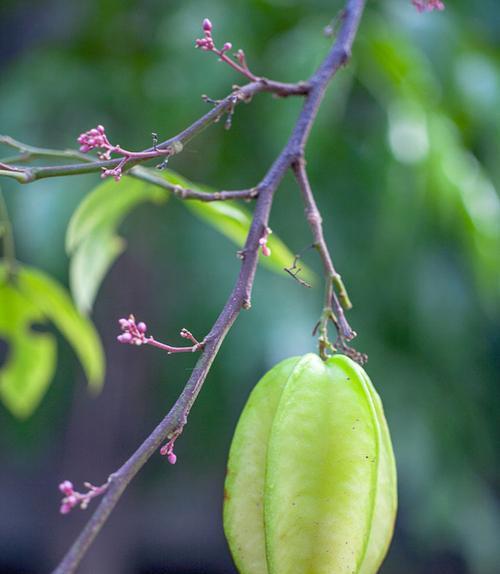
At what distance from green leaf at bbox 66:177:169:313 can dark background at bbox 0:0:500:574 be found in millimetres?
823

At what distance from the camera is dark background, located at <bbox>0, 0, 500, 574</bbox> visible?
71.9 inches

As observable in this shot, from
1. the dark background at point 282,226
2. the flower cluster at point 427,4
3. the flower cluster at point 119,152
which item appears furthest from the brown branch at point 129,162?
the dark background at point 282,226

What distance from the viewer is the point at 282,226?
2227 millimetres

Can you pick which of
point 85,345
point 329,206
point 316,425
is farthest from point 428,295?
point 316,425

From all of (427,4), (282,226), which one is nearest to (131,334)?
(427,4)

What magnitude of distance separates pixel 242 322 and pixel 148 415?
52.1 inches

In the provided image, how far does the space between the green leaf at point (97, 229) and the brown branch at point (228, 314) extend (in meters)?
0.23

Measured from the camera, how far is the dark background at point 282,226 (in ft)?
5.99

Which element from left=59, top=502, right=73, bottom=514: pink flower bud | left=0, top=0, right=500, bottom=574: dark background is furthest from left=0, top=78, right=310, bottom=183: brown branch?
left=0, top=0, right=500, bottom=574: dark background

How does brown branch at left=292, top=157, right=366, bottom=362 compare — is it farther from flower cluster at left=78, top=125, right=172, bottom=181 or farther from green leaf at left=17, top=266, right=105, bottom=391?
green leaf at left=17, top=266, right=105, bottom=391

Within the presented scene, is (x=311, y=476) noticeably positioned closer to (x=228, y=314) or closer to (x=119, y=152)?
(x=228, y=314)

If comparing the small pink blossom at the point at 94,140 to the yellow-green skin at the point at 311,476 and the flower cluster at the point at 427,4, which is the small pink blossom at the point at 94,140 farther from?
the flower cluster at the point at 427,4

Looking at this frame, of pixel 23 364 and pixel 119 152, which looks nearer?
pixel 119 152

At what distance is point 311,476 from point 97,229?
46 cm
